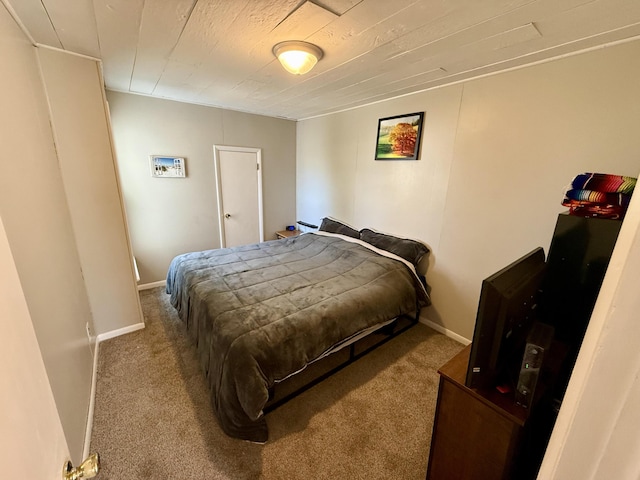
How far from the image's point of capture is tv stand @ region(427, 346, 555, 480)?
37.8 inches

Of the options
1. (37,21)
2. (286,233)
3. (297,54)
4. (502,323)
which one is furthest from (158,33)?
(286,233)

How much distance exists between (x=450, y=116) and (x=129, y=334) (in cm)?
370

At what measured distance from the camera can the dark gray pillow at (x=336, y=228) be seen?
11.3ft

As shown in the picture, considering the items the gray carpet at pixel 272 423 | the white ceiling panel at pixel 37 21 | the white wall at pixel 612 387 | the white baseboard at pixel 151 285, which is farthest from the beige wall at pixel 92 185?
the white wall at pixel 612 387

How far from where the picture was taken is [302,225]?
4508 mm

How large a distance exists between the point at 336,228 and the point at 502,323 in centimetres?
279

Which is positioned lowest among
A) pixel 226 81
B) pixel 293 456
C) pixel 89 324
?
pixel 293 456

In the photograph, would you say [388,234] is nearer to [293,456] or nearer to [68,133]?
[293,456]

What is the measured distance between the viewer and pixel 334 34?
5.23 feet

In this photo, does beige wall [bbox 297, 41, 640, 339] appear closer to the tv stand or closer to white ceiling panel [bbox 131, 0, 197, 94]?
the tv stand

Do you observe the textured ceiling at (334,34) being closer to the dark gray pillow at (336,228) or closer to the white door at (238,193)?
the white door at (238,193)

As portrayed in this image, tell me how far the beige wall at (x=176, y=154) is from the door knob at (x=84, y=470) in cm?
324

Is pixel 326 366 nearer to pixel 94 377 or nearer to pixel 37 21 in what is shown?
pixel 94 377

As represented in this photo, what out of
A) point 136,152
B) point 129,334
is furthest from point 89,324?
point 136,152
